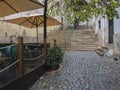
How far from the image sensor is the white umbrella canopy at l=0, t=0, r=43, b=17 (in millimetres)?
9148

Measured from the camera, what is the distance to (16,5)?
9.56 metres

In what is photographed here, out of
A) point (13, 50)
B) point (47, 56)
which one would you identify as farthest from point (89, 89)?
point (47, 56)

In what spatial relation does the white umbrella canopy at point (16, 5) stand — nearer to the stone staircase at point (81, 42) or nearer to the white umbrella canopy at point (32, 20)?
the white umbrella canopy at point (32, 20)

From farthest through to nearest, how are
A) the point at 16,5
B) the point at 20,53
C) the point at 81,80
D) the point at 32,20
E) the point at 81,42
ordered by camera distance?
the point at 81,42 < the point at 32,20 < the point at 81,80 < the point at 16,5 < the point at 20,53

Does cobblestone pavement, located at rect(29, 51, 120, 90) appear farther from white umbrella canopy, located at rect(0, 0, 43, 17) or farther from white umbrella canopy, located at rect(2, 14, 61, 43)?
white umbrella canopy, located at rect(2, 14, 61, 43)

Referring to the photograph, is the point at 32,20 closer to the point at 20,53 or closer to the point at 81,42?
the point at 81,42

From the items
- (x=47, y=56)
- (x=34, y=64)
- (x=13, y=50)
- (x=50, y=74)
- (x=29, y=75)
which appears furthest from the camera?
(x=47, y=56)

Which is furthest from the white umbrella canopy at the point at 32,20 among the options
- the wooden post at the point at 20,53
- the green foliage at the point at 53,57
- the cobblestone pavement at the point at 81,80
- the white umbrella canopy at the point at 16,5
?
the wooden post at the point at 20,53

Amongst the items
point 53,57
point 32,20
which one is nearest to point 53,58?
point 53,57

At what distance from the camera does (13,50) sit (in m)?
8.20

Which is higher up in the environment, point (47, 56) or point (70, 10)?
point (70, 10)

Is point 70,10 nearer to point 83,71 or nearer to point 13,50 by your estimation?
point 13,50

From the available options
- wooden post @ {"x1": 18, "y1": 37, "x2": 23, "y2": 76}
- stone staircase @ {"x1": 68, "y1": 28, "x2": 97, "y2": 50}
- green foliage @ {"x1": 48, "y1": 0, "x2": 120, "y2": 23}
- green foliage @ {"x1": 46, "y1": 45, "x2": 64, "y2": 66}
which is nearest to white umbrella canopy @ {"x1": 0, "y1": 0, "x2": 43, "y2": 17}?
green foliage @ {"x1": 48, "y1": 0, "x2": 120, "y2": 23}

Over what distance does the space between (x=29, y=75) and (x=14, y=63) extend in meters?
1.19
